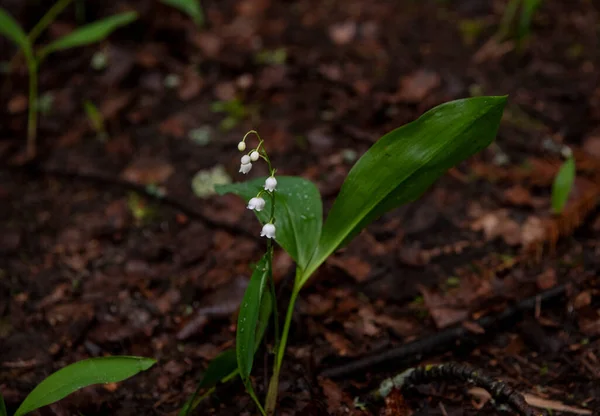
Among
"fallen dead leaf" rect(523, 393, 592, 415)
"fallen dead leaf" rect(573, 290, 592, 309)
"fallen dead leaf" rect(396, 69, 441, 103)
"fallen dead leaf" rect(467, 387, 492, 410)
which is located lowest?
"fallen dead leaf" rect(523, 393, 592, 415)

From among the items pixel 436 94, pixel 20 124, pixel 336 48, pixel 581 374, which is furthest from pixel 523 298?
pixel 20 124

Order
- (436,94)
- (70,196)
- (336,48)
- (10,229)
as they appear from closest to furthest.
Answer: (10,229), (70,196), (436,94), (336,48)

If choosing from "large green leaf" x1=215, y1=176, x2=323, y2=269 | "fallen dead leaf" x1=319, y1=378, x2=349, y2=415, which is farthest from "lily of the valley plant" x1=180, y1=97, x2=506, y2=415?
"fallen dead leaf" x1=319, y1=378, x2=349, y2=415

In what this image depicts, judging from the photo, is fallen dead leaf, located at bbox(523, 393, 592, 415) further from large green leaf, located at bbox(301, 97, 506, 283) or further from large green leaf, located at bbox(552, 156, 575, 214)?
large green leaf, located at bbox(552, 156, 575, 214)

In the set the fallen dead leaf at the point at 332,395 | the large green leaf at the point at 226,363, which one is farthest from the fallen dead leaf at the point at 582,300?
the large green leaf at the point at 226,363

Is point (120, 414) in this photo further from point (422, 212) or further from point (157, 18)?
point (157, 18)

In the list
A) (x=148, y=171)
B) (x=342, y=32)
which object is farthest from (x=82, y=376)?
(x=342, y=32)

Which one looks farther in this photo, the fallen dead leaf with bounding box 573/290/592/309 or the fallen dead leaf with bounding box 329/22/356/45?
the fallen dead leaf with bounding box 329/22/356/45
